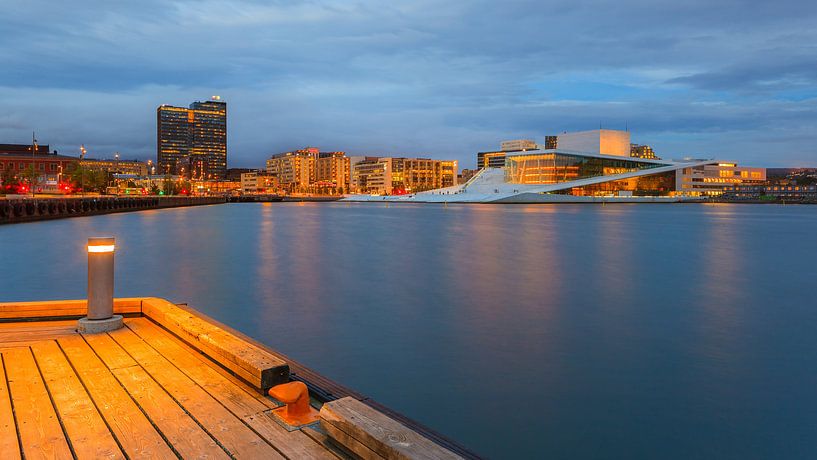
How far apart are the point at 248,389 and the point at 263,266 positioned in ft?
65.5

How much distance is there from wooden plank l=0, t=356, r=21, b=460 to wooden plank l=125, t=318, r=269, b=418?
5.38 ft

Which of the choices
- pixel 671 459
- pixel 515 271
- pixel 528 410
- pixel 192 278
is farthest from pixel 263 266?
pixel 671 459

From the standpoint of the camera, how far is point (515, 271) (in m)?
24.0

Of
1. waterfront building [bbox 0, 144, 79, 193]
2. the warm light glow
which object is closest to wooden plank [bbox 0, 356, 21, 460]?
the warm light glow

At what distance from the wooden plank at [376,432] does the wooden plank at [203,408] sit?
52 centimetres

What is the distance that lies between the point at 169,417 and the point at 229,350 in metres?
1.29

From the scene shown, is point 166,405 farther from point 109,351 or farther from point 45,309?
point 45,309

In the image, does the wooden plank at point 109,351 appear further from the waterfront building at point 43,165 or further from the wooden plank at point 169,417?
the waterfront building at point 43,165

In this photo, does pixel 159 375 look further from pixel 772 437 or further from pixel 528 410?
pixel 772 437

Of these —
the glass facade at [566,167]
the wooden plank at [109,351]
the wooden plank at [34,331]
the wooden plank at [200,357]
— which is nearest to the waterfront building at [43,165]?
the glass facade at [566,167]

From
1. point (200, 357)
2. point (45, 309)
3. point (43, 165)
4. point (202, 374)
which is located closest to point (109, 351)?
point (200, 357)

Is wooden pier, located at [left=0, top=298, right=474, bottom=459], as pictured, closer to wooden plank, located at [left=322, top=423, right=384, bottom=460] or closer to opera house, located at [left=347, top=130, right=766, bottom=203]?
wooden plank, located at [left=322, top=423, right=384, bottom=460]

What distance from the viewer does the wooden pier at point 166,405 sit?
14.7 feet

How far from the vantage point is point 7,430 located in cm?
487
